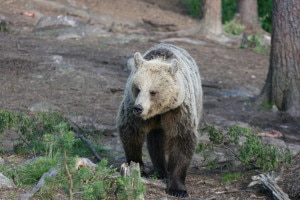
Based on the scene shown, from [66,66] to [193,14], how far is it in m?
11.8

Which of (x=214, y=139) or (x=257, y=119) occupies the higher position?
(x=214, y=139)

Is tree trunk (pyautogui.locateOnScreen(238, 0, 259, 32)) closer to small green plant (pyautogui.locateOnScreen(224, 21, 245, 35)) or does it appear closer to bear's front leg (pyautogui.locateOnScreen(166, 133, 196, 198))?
small green plant (pyautogui.locateOnScreen(224, 21, 245, 35))

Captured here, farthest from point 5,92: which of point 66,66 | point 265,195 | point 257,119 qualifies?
point 265,195

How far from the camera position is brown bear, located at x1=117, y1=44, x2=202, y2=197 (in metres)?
6.16

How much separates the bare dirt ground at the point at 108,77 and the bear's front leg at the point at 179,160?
14cm

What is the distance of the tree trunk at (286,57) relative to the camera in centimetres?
1113

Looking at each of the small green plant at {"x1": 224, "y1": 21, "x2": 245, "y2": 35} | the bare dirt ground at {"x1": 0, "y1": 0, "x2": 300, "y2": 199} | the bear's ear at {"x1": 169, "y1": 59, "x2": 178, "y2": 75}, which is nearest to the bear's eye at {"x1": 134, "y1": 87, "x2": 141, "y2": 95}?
the bear's ear at {"x1": 169, "y1": 59, "x2": 178, "y2": 75}

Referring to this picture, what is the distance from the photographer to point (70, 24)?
58.0 feet

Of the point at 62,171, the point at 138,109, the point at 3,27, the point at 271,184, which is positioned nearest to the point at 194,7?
the point at 3,27

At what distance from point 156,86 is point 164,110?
10.4 inches

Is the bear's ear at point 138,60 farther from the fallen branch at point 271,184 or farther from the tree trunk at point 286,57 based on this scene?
the tree trunk at point 286,57

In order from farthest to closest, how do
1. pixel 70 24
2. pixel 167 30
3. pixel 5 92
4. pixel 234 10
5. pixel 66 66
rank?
pixel 234 10
pixel 167 30
pixel 70 24
pixel 66 66
pixel 5 92

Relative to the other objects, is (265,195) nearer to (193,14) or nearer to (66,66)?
(66,66)

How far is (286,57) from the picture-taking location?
1123cm
